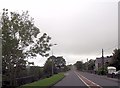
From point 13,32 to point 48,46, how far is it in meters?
4.83

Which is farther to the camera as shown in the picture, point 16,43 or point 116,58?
point 116,58

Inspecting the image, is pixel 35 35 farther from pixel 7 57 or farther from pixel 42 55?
pixel 7 57

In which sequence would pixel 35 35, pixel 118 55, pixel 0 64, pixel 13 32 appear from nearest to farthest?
pixel 0 64 < pixel 13 32 < pixel 35 35 < pixel 118 55

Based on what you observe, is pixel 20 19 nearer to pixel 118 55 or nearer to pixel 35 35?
pixel 35 35

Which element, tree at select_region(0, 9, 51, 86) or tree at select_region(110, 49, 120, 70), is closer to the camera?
tree at select_region(0, 9, 51, 86)

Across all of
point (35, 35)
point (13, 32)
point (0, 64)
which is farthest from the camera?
point (35, 35)

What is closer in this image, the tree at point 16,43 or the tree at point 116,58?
the tree at point 16,43

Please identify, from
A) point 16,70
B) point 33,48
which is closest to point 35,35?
point 33,48

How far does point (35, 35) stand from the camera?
36.6 m

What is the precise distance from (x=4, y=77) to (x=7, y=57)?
6.45ft

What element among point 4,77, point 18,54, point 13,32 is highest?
point 13,32

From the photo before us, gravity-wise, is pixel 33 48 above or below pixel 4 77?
above

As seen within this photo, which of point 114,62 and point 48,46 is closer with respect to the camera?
point 48,46

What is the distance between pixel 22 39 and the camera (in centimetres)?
3453
